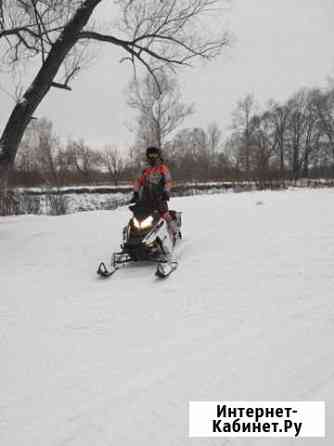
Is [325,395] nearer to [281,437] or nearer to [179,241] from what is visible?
[281,437]

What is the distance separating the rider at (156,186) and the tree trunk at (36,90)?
2.99 meters

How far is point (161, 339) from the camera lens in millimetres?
2479

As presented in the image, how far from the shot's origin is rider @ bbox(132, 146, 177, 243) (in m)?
4.82

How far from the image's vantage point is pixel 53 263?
4.91 meters

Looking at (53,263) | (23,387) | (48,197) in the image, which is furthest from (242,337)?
(48,197)

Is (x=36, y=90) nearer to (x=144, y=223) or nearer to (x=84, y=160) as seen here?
(x=144, y=223)

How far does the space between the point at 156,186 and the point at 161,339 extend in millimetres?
3029

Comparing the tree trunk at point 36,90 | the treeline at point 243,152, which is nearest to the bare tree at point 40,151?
the treeline at point 243,152

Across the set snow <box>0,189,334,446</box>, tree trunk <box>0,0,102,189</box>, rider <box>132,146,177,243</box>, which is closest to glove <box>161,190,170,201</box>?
rider <box>132,146,177,243</box>

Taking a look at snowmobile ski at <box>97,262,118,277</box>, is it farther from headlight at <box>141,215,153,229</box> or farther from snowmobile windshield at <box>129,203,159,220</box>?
snowmobile windshield at <box>129,203,159,220</box>

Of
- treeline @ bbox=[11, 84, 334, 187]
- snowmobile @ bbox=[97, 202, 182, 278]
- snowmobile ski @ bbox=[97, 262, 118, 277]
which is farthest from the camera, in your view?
treeline @ bbox=[11, 84, 334, 187]

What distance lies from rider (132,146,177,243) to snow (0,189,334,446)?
2.95 ft

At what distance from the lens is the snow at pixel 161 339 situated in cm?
168

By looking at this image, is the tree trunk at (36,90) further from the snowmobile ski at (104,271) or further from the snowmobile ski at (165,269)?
the snowmobile ski at (165,269)
